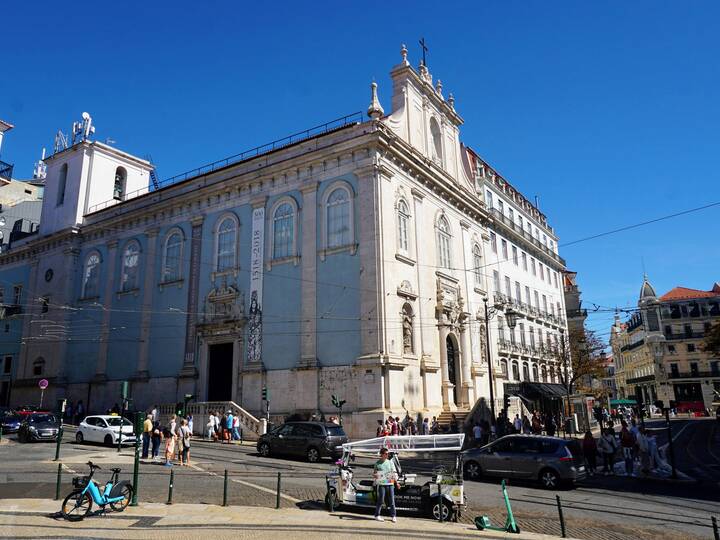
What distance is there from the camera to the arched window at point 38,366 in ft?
130

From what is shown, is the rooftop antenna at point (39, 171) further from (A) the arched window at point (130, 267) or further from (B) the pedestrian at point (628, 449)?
(B) the pedestrian at point (628, 449)

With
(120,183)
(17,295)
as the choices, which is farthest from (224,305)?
(17,295)

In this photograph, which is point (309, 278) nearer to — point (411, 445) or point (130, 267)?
point (130, 267)

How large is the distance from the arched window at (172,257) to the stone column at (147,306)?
41.2 inches

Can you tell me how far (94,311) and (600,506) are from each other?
35654 mm

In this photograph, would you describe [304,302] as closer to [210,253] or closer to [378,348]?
[378,348]

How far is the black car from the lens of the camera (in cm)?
1995

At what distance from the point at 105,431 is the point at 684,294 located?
79.4m

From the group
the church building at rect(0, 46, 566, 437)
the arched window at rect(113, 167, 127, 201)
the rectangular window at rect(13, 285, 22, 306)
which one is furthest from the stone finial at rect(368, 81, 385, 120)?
the rectangular window at rect(13, 285, 22, 306)

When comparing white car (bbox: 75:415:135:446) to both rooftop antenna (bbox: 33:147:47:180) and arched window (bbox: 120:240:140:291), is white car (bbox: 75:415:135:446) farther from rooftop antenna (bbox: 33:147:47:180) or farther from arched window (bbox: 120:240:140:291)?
rooftop antenna (bbox: 33:147:47:180)

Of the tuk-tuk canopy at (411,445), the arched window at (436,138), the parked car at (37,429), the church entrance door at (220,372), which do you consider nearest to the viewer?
the tuk-tuk canopy at (411,445)

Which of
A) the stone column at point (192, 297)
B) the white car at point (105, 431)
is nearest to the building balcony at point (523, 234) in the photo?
the stone column at point (192, 297)

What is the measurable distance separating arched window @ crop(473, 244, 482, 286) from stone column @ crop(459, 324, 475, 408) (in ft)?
14.7

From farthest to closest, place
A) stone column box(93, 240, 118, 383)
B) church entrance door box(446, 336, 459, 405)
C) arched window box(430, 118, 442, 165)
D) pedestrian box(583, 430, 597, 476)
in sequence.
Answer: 1. stone column box(93, 240, 118, 383)
2. arched window box(430, 118, 442, 165)
3. church entrance door box(446, 336, 459, 405)
4. pedestrian box(583, 430, 597, 476)
